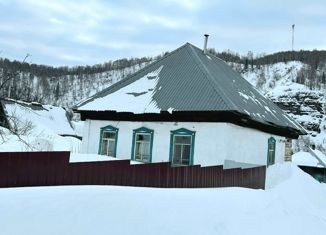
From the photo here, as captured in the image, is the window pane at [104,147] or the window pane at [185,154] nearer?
the window pane at [185,154]

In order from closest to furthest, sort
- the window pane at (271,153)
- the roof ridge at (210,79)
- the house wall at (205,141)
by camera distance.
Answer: the roof ridge at (210,79)
the house wall at (205,141)
the window pane at (271,153)

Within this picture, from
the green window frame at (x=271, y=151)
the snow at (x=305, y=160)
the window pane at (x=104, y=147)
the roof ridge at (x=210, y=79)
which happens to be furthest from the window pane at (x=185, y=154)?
the snow at (x=305, y=160)

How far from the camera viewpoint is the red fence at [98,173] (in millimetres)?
6355

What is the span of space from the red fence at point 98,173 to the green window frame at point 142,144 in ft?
17.6

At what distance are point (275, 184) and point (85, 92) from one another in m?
125

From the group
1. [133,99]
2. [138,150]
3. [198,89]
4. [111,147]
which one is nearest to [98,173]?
[138,150]

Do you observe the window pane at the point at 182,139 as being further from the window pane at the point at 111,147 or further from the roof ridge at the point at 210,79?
the window pane at the point at 111,147

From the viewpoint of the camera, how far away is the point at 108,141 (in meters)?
18.7

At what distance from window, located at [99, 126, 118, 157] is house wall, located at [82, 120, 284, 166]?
174 mm

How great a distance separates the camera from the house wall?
16.0 meters

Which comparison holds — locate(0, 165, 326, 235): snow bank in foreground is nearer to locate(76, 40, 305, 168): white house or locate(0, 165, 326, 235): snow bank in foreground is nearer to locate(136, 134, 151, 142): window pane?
locate(76, 40, 305, 168): white house

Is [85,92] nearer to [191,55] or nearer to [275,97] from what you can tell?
[275,97]

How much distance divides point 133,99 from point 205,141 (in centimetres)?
376

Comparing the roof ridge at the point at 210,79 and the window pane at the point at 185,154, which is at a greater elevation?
the roof ridge at the point at 210,79
